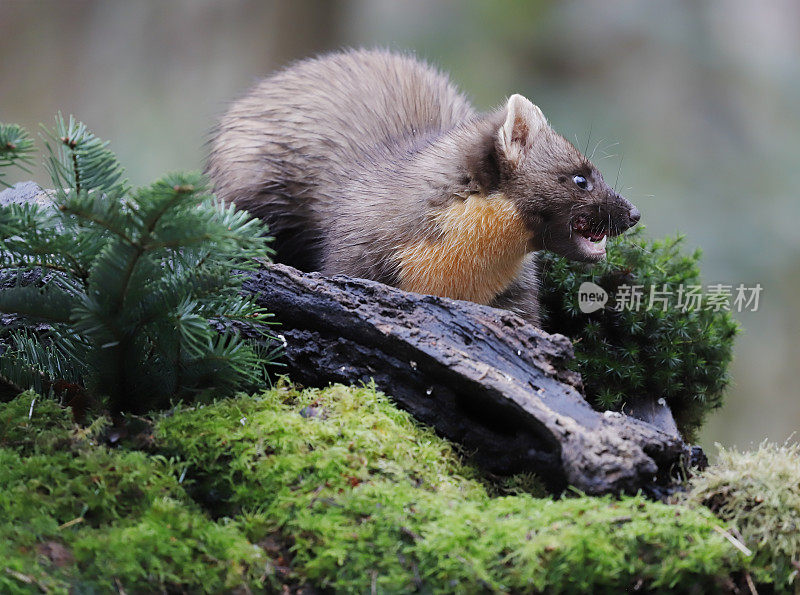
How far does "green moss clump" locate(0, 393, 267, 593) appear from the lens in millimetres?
1753

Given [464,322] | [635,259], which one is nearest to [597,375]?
[635,259]

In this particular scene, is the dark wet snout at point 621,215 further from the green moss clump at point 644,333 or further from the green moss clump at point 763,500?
the green moss clump at point 763,500

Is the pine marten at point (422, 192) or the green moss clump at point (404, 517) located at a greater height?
the pine marten at point (422, 192)

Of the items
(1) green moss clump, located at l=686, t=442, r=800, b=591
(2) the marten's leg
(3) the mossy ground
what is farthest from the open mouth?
(3) the mossy ground

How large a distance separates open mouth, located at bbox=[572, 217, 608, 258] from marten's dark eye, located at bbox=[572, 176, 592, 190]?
0.43 feet

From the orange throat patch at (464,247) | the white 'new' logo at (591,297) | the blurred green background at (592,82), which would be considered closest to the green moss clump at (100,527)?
the orange throat patch at (464,247)

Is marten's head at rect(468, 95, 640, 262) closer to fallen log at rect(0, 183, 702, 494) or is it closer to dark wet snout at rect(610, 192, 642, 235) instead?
dark wet snout at rect(610, 192, 642, 235)

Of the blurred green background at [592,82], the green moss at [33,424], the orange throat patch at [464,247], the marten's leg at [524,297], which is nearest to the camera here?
the green moss at [33,424]

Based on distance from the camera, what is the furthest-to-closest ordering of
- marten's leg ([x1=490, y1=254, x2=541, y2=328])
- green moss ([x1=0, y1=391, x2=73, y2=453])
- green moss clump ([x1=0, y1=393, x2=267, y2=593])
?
marten's leg ([x1=490, y1=254, x2=541, y2=328]) < green moss ([x1=0, y1=391, x2=73, y2=453]) < green moss clump ([x1=0, y1=393, x2=267, y2=593])

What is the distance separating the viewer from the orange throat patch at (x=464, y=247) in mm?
3160

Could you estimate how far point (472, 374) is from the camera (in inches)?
94.1

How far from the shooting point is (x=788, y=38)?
8039 millimetres

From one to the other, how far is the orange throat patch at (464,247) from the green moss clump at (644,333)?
0.54 metres

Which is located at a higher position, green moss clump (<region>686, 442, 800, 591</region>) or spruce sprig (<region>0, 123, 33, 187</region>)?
spruce sprig (<region>0, 123, 33, 187</region>)
